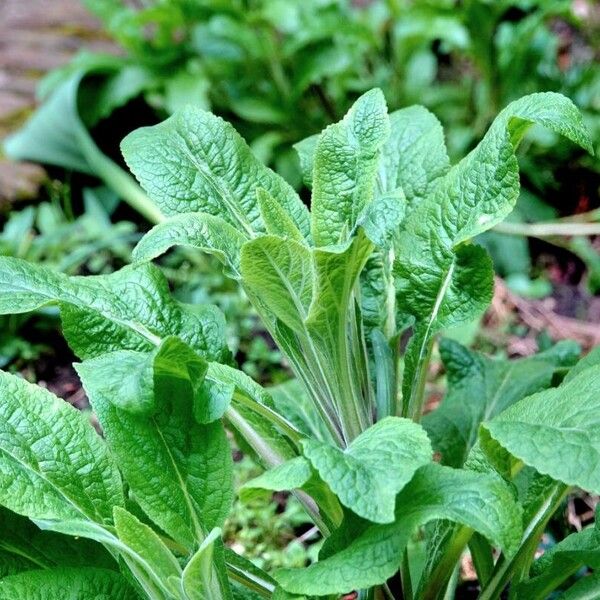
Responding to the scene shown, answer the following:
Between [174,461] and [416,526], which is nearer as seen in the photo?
[416,526]

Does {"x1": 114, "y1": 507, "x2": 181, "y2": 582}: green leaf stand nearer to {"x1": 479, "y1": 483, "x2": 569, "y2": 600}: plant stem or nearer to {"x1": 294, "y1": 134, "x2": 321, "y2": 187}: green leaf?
{"x1": 479, "y1": 483, "x2": 569, "y2": 600}: plant stem

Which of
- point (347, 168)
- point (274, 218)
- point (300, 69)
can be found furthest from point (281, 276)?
point (300, 69)

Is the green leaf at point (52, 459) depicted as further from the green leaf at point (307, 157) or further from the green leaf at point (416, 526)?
the green leaf at point (307, 157)

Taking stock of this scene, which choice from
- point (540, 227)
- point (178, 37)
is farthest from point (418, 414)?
point (178, 37)

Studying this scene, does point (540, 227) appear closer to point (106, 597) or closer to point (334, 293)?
point (334, 293)

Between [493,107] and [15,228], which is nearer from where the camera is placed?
[15,228]

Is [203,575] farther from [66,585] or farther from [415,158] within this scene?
[415,158]

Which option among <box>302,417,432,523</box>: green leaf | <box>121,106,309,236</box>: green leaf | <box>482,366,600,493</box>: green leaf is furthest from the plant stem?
<box>121,106,309,236</box>: green leaf
